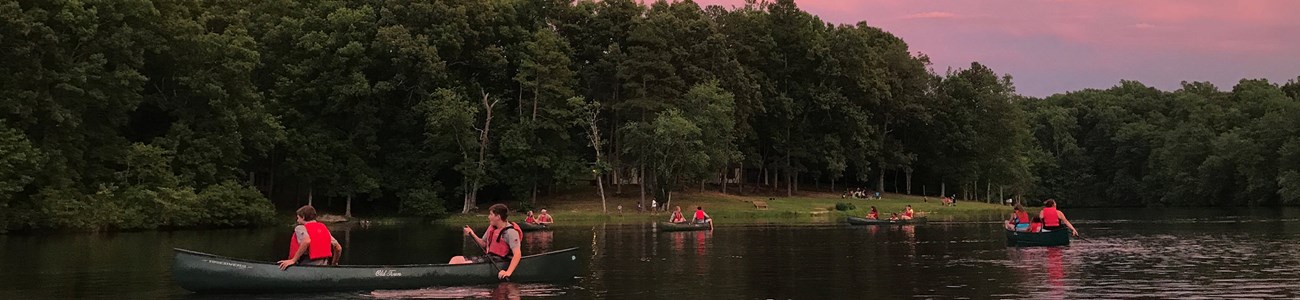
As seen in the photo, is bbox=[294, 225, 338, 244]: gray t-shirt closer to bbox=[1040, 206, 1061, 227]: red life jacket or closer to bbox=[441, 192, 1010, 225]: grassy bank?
bbox=[1040, 206, 1061, 227]: red life jacket

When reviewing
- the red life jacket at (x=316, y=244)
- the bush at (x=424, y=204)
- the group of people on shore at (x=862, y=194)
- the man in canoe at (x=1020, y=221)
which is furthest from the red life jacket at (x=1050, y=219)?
the group of people on shore at (x=862, y=194)

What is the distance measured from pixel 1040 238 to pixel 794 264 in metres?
11.2

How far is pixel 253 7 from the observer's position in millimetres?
79688

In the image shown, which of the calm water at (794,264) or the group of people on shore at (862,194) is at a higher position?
the group of people on shore at (862,194)

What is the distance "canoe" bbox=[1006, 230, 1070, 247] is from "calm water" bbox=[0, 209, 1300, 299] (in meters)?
A: 0.76

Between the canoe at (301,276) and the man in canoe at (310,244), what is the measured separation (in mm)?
349

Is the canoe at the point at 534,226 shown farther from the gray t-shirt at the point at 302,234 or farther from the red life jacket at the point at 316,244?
the gray t-shirt at the point at 302,234

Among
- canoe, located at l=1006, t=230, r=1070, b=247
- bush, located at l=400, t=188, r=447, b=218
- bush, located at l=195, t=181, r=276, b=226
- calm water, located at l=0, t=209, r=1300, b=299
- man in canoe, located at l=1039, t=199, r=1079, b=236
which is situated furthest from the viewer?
bush, located at l=400, t=188, r=447, b=218

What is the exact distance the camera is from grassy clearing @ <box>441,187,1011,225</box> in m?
73.2

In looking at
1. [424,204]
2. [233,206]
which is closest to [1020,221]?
[233,206]

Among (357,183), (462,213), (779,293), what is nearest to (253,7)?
(357,183)

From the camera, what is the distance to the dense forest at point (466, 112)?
5828cm

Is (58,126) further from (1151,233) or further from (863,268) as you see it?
(1151,233)

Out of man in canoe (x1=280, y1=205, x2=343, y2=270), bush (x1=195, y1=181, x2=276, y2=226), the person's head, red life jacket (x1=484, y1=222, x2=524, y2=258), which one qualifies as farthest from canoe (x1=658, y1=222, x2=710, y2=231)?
the person's head
